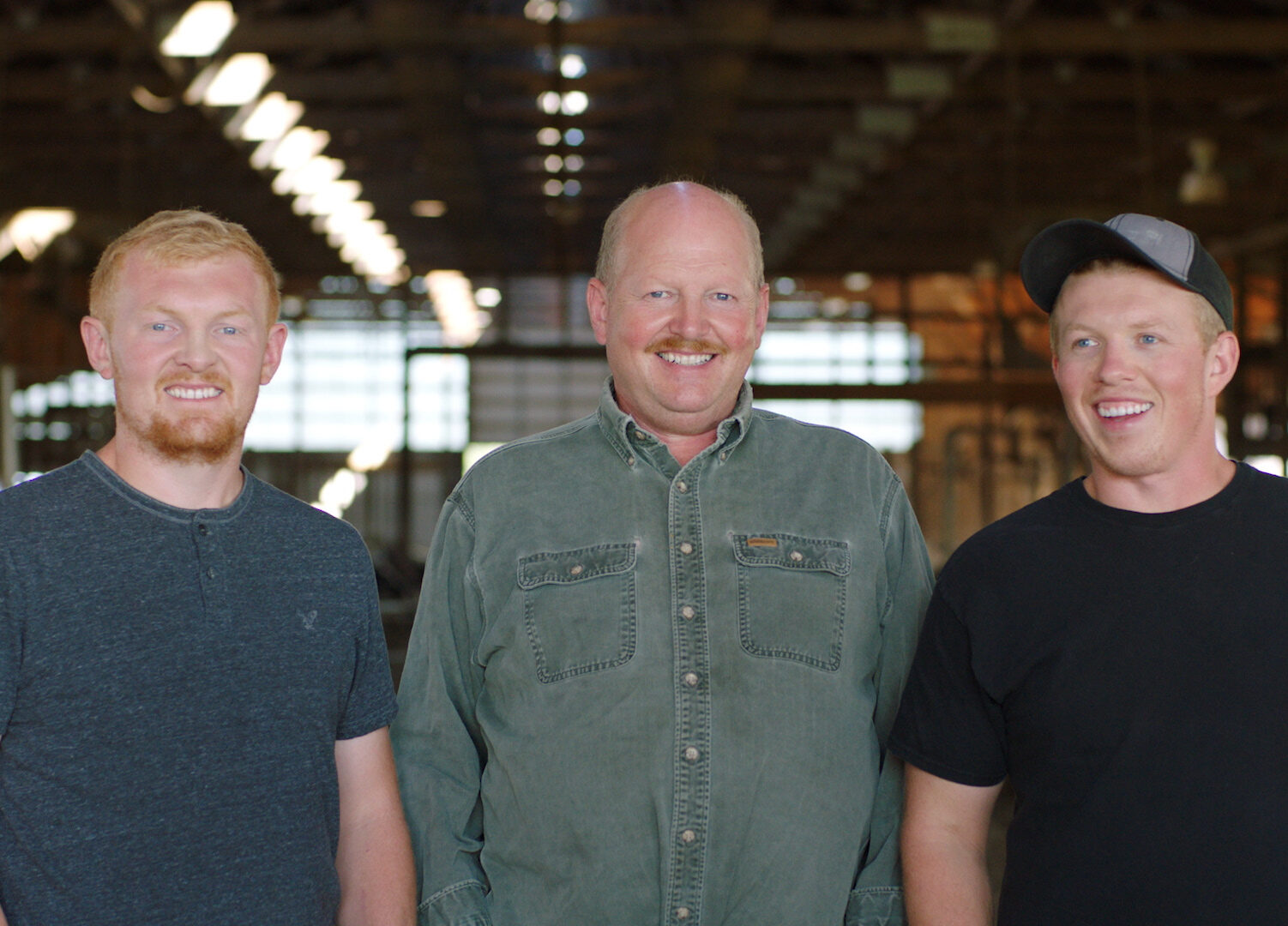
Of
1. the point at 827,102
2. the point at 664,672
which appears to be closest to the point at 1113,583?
the point at 664,672

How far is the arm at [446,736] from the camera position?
5.83ft

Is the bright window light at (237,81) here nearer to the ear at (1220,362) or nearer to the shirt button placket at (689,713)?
the shirt button placket at (689,713)

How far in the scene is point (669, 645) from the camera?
175 centimetres

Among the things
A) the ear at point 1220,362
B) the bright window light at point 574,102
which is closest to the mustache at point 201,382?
the ear at point 1220,362

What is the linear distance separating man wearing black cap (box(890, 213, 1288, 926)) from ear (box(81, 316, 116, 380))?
98 centimetres

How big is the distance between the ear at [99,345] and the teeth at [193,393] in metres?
0.08

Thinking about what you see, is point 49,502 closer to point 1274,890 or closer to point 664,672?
point 664,672

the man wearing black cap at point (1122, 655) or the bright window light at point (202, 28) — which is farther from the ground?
the bright window light at point (202, 28)

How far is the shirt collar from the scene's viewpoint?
184 centimetres

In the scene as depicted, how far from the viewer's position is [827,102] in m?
10.8

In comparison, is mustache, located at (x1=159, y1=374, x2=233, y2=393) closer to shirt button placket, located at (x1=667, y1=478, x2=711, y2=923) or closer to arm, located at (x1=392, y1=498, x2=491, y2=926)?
arm, located at (x1=392, y1=498, x2=491, y2=926)

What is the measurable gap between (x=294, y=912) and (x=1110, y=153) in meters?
12.1

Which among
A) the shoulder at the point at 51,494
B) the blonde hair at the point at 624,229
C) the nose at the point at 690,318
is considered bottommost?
the shoulder at the point at 51,494

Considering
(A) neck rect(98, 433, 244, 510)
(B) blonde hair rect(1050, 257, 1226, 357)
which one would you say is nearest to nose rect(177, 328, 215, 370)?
(A) neck rect(98, 433, 244, 510)
